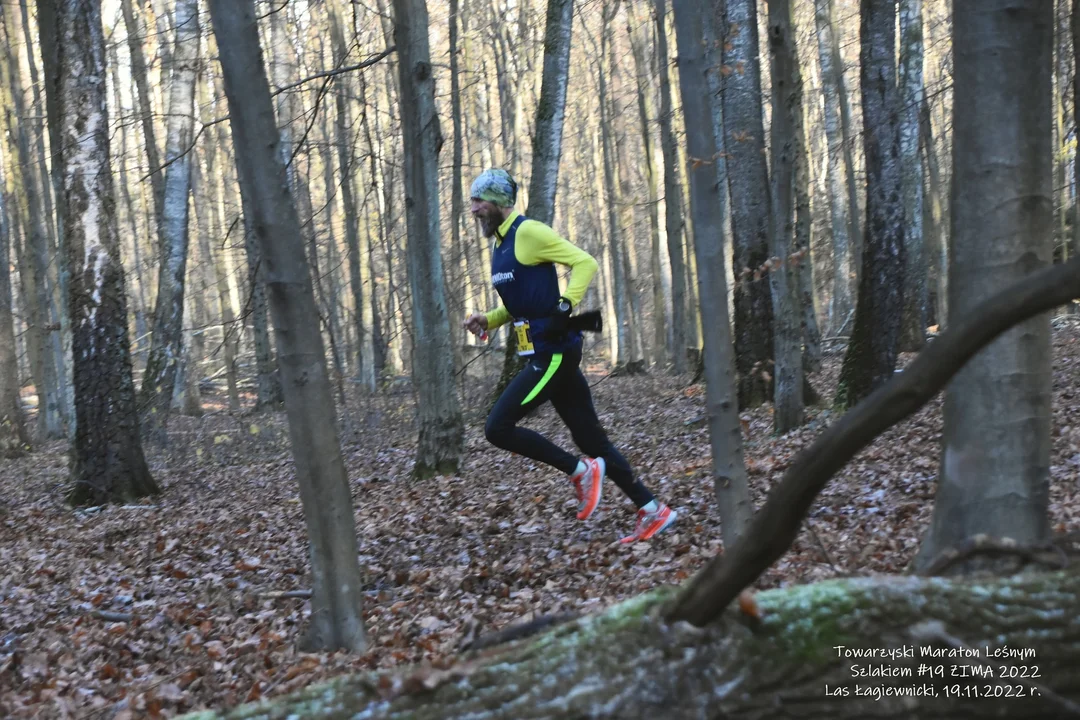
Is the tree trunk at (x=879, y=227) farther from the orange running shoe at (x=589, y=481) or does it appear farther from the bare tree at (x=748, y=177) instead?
the orange running shoe at (x=589, y=481)

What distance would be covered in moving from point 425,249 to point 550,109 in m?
4.34

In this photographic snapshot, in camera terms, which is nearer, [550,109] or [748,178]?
[748,178]

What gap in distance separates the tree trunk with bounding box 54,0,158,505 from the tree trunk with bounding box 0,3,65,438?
29.0 ft

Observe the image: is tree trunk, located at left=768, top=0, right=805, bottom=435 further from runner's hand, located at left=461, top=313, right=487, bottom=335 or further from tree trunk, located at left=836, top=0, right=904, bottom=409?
runner's hand, located at left=461, top=313, right=487, bottom=335

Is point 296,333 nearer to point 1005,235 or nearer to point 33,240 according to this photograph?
point 1005,235

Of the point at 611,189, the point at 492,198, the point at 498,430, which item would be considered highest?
the point at 611,189

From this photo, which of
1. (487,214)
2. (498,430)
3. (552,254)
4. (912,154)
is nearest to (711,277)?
(552,254)

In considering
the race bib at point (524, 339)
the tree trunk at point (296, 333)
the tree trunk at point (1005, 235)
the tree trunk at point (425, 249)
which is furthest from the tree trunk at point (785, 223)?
the tree trunk at point (296, 333)

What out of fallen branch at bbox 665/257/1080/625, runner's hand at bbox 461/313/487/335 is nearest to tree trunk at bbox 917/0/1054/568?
fallen branch at bbox 665/257/1080/625

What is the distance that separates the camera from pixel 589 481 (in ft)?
18.9

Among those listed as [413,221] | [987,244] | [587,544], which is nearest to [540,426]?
[413,221]

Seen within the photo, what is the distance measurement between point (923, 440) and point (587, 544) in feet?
11.0

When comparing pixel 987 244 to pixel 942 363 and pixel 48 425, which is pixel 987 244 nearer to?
pixel 942 363

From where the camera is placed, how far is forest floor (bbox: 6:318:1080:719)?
407 centimetres
